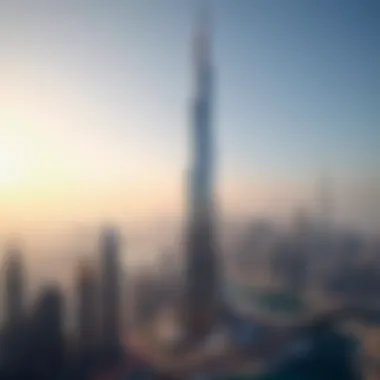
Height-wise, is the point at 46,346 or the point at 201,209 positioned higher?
the point at 201,209

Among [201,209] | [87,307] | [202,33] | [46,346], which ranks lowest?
[46,346]

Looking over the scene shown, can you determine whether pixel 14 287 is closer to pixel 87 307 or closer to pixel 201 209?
pixel 87 307

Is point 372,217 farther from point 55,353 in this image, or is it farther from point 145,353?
point 55,353

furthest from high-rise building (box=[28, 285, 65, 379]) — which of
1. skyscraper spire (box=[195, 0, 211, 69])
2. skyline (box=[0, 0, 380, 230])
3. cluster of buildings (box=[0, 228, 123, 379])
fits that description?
skyscraper spire (box=[195, 0, 211, 69])

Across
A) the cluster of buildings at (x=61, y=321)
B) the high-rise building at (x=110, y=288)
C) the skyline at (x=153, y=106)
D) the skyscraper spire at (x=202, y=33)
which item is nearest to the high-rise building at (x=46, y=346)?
the cluster of buildings at (x=61, y=321)

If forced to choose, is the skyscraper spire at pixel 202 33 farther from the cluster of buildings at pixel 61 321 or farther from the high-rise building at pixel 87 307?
the high-rise building at pixel 87 307

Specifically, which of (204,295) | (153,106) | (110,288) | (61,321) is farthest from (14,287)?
(153,106)

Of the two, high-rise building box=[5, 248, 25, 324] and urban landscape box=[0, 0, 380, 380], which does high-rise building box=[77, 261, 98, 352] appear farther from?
high-rise building box=[5, 248, 25, 324]
